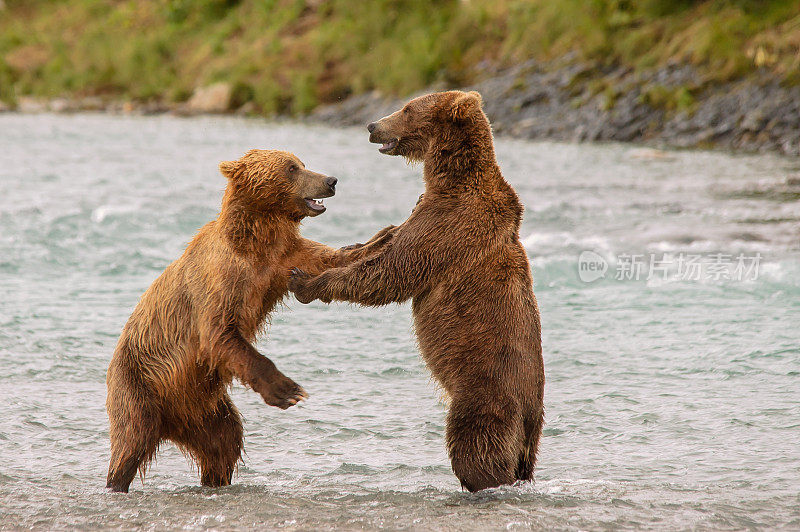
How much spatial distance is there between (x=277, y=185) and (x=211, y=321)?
0.68 m

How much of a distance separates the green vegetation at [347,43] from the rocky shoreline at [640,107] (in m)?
0.29

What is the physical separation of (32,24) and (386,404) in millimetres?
49715

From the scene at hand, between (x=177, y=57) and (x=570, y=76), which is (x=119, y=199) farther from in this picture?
(x=177, y=57)

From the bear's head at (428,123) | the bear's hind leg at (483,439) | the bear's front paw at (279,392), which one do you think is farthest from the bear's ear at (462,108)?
the bear's front paw at (279,392)

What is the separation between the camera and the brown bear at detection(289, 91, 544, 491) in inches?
174

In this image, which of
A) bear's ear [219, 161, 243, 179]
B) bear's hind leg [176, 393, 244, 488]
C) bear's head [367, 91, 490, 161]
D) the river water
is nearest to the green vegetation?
the river water

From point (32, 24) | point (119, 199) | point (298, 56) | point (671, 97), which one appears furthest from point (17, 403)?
point (32, 24)

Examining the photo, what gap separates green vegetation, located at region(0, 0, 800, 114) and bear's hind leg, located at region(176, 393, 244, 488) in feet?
55.0

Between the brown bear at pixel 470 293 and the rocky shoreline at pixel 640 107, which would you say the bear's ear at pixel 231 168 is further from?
the rocky shoreline at pixel 640 107

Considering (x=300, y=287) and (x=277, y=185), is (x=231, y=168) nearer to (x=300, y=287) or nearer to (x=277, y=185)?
(x=277, y=185)

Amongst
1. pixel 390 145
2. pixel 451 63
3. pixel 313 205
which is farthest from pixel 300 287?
pixel 451 63

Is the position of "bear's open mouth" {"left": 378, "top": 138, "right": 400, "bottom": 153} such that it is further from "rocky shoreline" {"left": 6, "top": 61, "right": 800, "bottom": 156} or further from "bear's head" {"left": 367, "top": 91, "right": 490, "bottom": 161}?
"rocky shoreline" {"left": 6, "top": 61, "right": 800, "bottom": 156}

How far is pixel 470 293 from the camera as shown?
4.54 metres

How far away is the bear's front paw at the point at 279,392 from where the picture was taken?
413cm
